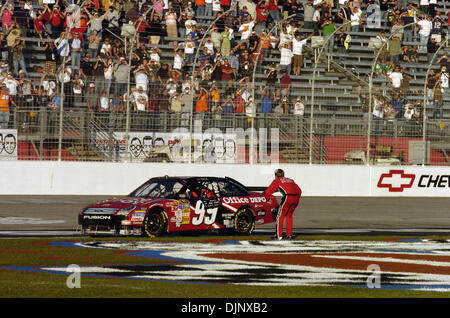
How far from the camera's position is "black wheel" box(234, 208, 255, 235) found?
17.4 meters

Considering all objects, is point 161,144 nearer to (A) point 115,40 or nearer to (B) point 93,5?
(A) point 115,40

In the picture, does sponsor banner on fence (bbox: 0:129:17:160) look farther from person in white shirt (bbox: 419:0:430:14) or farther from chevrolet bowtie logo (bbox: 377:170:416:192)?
person in white shirt (bbox: 419:0:430:14)

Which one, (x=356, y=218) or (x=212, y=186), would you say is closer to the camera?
(x=212, y=186)

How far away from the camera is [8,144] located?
25.7 meters

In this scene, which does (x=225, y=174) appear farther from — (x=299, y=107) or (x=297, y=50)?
(x=297, y=50)

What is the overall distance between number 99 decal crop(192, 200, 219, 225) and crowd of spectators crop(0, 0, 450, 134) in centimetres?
986

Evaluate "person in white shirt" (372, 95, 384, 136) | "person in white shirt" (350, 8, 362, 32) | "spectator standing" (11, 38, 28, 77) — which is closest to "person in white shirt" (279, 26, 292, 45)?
"person in white shirt" (350, 8, 362, 32)

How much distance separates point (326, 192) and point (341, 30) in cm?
792

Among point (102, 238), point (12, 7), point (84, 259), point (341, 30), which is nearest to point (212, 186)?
point (102, 238)

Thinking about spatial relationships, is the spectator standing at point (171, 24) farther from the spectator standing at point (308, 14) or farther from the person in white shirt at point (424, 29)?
the person in white shirt at point (424, 29)

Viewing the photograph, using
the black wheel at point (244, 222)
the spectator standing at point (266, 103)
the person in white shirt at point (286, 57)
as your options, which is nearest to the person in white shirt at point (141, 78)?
the spectator standing at point (266, 103)

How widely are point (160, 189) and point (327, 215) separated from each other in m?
6.75

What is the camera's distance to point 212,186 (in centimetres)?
1767

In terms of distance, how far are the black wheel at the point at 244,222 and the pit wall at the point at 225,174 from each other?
10.2m
